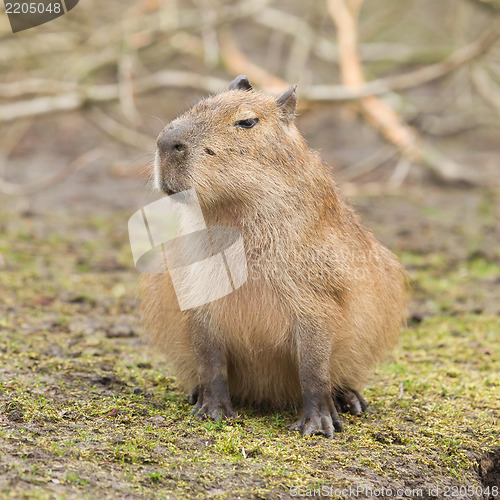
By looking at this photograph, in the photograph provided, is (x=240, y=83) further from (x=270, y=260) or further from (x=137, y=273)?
(x=137, y=273)

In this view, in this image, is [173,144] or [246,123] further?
[246,123]

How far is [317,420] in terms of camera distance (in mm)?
3391

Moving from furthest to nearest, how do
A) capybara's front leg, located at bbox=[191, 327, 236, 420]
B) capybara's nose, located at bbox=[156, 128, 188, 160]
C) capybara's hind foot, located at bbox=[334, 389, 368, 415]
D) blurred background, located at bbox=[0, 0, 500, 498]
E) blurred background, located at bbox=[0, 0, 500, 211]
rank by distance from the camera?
blurred background, located at bbox=[0, 0, 500, 211] → capybara's hind foot, located at bbox=[334, 389, 368, 415] → capybara's front leg, located at bbox=[191, 327, 236, 420] → capybara's nose, located at bbox=[156, 128, 188, 160] → blurred background, located at bbox=[0, 0, 500, 498]

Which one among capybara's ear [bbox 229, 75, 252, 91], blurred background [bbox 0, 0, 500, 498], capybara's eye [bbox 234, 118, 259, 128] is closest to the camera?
blurred background [bbox 0, 0, 500, 498]

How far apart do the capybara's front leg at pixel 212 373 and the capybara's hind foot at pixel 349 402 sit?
2.05 feet

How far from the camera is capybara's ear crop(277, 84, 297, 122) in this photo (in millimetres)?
3520

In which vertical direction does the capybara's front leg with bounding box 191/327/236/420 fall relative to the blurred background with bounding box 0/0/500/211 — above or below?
below

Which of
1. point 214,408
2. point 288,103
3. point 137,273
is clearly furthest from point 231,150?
point 137,273

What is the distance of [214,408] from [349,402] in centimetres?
75

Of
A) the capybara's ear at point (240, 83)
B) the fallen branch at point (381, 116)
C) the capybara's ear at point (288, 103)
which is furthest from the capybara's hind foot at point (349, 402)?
the fallen branch at point (381, 116)

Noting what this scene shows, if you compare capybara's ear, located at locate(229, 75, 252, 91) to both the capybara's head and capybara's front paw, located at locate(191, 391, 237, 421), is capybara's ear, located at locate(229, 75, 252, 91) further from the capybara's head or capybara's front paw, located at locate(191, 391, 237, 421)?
capybara's front paw, located at locate(191, 391, 237, 421)

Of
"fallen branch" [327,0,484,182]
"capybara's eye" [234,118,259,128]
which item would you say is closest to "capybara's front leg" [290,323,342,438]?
"capybara's eye" [234,118,259,128]

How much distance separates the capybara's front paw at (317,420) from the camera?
11.0 ft

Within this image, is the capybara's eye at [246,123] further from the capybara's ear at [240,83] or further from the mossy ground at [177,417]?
the mossy ground at [177,417]
